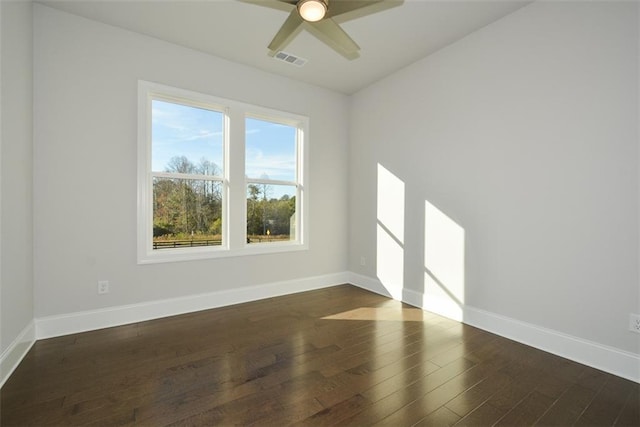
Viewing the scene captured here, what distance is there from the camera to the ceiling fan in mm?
1889

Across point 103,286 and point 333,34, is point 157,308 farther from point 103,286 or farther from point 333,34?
point 333,34

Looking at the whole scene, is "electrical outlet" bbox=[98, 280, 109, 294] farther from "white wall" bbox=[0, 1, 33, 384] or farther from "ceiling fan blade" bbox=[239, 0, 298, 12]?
"ceiling fan blade" bbox=[239, 0, 298, 12]

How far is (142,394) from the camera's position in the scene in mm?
1883

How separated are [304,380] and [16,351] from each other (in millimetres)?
2140

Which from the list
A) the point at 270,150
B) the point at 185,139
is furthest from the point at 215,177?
the point at 270,150

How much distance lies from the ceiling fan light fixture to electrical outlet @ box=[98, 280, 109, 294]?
2.95m

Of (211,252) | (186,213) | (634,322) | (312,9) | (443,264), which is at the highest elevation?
(312,9)

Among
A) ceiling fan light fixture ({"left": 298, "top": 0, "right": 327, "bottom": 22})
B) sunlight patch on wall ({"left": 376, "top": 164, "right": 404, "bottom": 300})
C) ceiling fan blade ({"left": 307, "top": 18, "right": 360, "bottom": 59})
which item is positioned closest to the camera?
ceiling fan light fixture ({"left": 298, "top": 0, "right": 327, "bottom": 22})

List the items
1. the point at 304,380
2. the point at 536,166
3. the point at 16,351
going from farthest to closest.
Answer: the point at 536,166
the point at 16,351
the point at 304,380

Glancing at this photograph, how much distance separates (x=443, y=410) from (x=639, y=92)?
98.1 inches

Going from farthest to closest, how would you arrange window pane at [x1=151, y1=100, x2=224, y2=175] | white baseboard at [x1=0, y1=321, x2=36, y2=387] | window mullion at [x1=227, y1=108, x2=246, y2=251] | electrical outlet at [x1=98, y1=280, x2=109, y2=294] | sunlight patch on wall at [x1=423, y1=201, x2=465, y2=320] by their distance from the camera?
window mullion at [x1=227, y1=108, x2=246, y2=251]
window pane at [x1=151, y1=100, x2=224, y2=175]
sunlight patch on wall at [x1=423, y1=201, x2=465, y2=320]
electrical outlet at [x1=98, y1=280, x2=109, y2=294]
white baseboard at [x1=0, y1=321, x2=36, y2=387]

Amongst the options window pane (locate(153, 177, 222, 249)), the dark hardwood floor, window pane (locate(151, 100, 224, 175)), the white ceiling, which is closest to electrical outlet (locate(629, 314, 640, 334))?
the dark hardwood floor

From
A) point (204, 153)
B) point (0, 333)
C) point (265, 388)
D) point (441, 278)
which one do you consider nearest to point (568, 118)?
point (441, 278)

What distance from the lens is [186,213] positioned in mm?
3469
